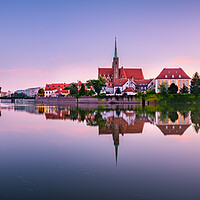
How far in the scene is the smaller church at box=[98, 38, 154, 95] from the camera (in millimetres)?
106031

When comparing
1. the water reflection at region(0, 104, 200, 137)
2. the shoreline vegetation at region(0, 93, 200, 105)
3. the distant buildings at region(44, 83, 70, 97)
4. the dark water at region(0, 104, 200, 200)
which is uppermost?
the distant buildings at region(44, 83, 70, 97)

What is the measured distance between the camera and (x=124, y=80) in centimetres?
10956

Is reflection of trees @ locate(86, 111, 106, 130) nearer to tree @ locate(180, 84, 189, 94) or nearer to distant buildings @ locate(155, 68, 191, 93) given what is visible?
tree @ locate(180, 84, 189, 94)

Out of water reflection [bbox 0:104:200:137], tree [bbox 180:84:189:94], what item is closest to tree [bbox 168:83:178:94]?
tree [bbox 180:84:189:94]

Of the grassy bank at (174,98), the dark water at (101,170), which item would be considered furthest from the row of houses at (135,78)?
the dark water at (101,170)

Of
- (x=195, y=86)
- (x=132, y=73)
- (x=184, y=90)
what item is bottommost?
(x=184, y=90)

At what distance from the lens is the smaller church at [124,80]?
106031 millimetres

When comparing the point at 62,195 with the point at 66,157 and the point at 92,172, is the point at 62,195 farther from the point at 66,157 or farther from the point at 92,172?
the point at 66,157

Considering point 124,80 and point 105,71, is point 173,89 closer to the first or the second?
point 124,80

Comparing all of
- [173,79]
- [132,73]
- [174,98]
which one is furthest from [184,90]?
[132,73]

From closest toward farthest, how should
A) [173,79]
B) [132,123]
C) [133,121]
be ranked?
[132,123]
[133,121]
[173,79]

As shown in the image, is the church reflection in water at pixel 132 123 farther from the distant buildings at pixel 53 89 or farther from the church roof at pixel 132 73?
the distant buildings at pixel 53 89

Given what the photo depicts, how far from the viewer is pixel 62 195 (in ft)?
21.4

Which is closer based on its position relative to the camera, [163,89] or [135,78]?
[163,89]
